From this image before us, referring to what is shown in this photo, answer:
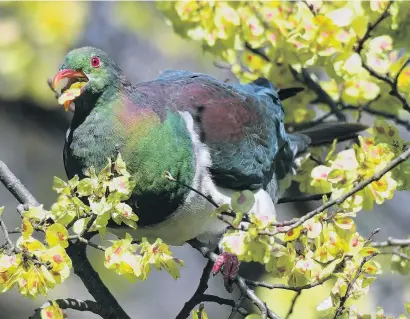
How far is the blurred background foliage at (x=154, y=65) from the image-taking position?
8.55ft

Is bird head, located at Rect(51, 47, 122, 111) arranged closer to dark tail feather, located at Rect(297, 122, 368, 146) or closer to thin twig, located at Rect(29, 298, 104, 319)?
thin twig, located at Rect(29, 298, 104, 319)

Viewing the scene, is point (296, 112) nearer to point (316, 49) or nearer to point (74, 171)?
point (316, 49)

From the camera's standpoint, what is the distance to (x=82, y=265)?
216 centimetres

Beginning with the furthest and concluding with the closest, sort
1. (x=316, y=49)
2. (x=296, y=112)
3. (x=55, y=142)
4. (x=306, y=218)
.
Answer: (x=55, y=142)
(x=296, y=112)
(x=316, y=49)
(x=306, y=218)

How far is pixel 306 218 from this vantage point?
1661mm

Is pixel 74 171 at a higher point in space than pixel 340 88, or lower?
lower

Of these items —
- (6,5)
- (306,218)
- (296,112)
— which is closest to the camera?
(306,218)

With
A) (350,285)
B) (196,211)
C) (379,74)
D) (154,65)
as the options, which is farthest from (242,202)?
(154,65)

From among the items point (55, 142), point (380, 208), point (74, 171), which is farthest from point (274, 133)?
point (55, 142)

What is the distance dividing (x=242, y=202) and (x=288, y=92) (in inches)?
51.3

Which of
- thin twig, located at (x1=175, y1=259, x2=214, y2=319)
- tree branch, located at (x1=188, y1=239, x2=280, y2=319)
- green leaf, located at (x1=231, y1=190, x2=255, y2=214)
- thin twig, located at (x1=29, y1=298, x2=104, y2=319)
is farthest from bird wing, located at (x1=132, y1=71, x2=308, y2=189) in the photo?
green leaf, located at (x1=231, y1=190, x2=255, y2=214)

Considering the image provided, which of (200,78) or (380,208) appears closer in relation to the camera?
(200,78)

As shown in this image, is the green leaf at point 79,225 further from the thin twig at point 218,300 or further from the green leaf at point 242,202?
the thin twig at point 218,300

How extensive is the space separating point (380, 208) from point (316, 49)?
2.14 meters
